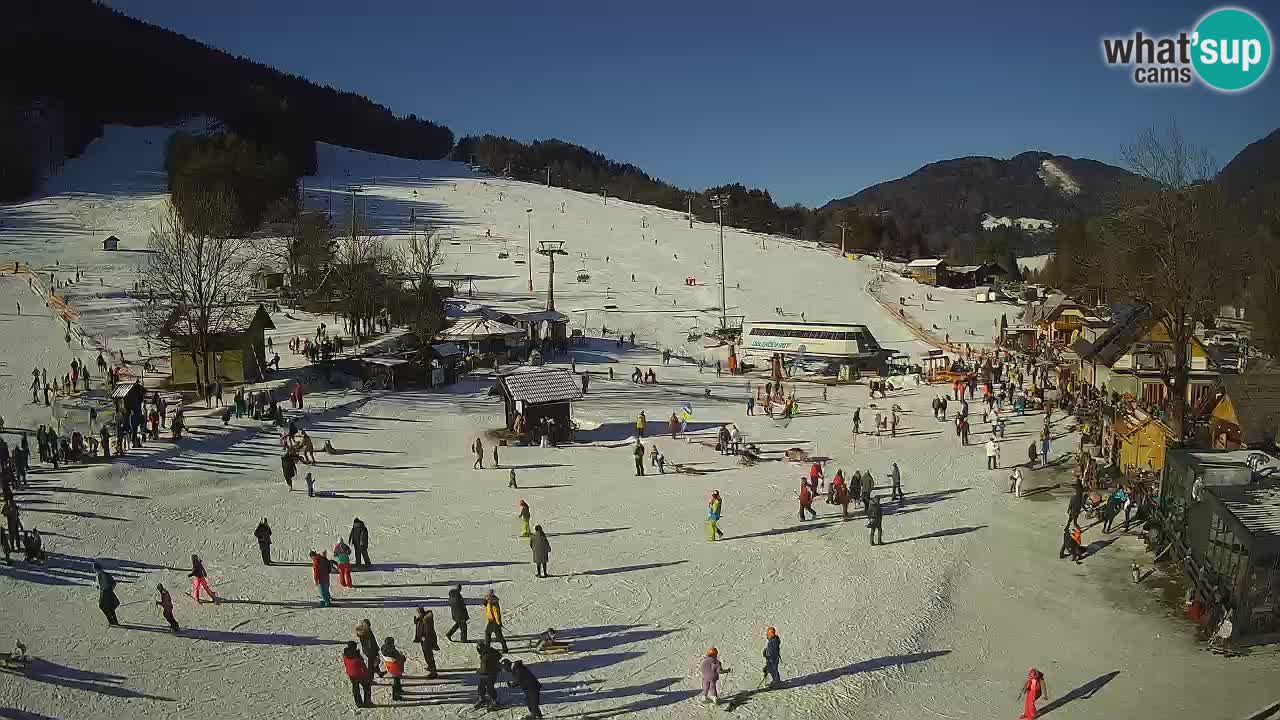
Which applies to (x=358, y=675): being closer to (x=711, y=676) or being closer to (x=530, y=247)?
(x=711, y=676)

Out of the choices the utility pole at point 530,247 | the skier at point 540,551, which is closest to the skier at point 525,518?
the skier at point 540,551

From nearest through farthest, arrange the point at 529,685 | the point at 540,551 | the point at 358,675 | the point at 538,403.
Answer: the point at 529,685 → the point at 358,675 → the point at 540,551 → the point at 538,403

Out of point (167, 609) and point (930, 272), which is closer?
point (167, 609)

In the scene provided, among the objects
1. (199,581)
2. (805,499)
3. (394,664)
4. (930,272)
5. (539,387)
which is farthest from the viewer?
(930,272)

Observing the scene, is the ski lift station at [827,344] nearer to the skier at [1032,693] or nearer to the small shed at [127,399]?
the small shed at [127,399]

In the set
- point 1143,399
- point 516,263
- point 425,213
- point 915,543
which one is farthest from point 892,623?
point 425,213

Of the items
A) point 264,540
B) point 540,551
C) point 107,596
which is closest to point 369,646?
point 540,551

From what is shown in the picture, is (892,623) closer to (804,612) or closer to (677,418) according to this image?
(804,612)

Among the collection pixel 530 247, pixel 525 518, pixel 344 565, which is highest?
pixel 530 247
